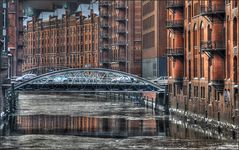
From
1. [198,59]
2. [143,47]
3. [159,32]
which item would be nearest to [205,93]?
[198,59]

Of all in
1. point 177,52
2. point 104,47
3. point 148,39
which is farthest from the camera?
point 104,47

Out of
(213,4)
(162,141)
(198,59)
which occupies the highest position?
(213,4)

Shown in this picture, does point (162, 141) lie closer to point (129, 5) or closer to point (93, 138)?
point (93, 138)

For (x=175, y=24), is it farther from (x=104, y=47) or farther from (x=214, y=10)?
(x=104, y=47)

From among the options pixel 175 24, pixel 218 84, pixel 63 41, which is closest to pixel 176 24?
pixel 175 24

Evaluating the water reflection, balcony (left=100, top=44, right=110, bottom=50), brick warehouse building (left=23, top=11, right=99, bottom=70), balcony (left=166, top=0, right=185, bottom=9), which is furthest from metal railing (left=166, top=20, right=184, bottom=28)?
brick warehouse building (left=23, top=11, right=99, bottom=70)

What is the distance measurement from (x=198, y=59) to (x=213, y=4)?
9.15 metres

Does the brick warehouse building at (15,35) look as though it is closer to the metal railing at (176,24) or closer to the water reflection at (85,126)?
the metal railing at (176,24)

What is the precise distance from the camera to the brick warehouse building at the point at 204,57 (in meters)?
55.4

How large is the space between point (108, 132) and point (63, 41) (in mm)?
122910

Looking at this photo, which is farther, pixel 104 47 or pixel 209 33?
pixel 104 47

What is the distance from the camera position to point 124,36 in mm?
123062

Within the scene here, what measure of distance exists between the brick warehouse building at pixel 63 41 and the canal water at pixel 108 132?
81808mm

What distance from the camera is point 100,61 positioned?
13988 centimetres
